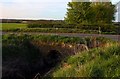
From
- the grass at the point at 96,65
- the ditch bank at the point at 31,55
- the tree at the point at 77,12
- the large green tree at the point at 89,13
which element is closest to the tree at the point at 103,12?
the large green tree at the point at 89,13

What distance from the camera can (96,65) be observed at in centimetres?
1252

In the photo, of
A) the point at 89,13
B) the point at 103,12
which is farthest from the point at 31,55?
the point at 103,12

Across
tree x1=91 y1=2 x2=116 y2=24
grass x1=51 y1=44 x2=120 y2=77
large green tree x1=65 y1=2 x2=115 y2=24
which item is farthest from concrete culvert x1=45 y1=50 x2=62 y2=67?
tree x1=91 y1=2 x2=116 y2=24

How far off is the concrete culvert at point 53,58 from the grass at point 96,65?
5467mm

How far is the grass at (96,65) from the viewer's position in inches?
468

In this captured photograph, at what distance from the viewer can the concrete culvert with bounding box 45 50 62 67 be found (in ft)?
66.6

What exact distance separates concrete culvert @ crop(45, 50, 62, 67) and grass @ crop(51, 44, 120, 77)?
5.47 m

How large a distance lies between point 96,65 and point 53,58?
8.71 metres

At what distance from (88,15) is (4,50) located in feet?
89.0

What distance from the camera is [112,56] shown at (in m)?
13.7

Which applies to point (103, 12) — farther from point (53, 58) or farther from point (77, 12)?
point (53, 58)

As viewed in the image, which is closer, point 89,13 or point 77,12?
point 89,13

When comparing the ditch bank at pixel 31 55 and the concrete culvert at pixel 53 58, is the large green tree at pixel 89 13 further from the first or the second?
the concrete culvert at pixel 53 58

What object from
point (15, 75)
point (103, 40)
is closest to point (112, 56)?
point (15, 75)
